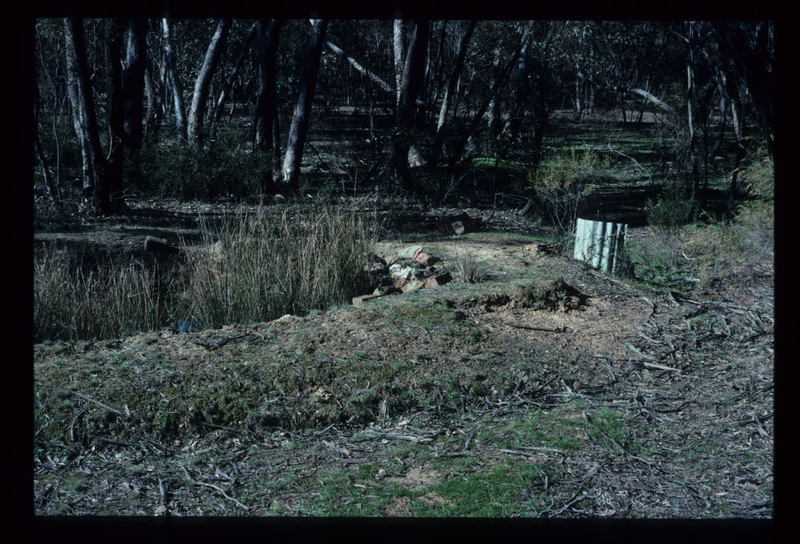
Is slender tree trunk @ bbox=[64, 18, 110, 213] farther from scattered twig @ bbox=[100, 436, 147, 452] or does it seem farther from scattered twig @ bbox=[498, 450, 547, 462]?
scattered twig @ bbox=[498, 450, 547, 462]

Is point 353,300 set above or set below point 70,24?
below

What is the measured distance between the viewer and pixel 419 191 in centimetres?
1156

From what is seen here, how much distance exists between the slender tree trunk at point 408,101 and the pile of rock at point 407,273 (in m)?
4.83

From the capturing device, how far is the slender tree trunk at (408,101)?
11.7 m

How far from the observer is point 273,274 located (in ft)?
18.8

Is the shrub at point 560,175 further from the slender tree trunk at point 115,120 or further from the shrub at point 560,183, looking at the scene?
the slender tree trunk at point 115,120

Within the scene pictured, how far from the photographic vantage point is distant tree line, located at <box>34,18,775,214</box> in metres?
9.16

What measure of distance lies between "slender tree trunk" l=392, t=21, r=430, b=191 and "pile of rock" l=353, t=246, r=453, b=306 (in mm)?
4832

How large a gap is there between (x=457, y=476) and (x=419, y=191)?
8352mm

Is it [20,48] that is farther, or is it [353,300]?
[353,300]

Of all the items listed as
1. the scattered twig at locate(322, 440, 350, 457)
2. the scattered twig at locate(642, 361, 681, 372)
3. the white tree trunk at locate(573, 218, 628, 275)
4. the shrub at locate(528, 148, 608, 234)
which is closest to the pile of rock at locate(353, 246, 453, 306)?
the white tree trunk at locate(573, 218, 628, 275)

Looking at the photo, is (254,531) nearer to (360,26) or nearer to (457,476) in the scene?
(457,476)
